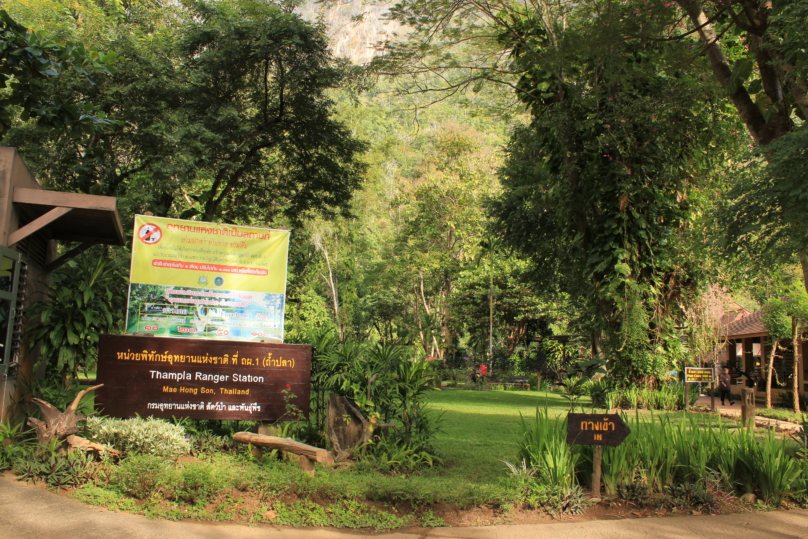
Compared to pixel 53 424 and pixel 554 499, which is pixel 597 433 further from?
pixel 53 424

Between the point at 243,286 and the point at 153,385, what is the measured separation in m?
1.66

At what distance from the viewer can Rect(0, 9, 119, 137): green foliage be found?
22.4ft

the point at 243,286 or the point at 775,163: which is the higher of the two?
the point at 775,163

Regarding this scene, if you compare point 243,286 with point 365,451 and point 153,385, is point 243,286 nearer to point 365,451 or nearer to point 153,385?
point 153,385

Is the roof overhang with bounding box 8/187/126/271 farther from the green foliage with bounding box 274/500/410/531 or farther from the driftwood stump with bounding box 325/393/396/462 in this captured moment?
the green foliage with bounding box 274/500/410/531

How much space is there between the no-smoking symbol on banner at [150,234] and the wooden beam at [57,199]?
53cm

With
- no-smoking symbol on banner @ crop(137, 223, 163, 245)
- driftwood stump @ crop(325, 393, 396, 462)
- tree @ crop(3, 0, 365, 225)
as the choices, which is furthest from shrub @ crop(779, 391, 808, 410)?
no-smoking symbol on banner @ crop(137, 223, 163, 245)

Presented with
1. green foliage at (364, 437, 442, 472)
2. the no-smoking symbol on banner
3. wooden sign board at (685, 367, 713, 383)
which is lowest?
green foliage at (364, 437, 442, 472)

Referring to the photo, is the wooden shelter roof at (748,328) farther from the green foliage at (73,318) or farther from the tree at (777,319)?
the green foliage at (73,318)

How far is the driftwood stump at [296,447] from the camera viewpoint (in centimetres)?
660

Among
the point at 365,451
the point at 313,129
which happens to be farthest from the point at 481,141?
the point at 365,451

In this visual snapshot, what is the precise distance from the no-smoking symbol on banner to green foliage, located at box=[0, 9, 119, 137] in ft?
4.77

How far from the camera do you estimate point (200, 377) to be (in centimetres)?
762

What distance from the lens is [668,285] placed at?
15.6 metres
